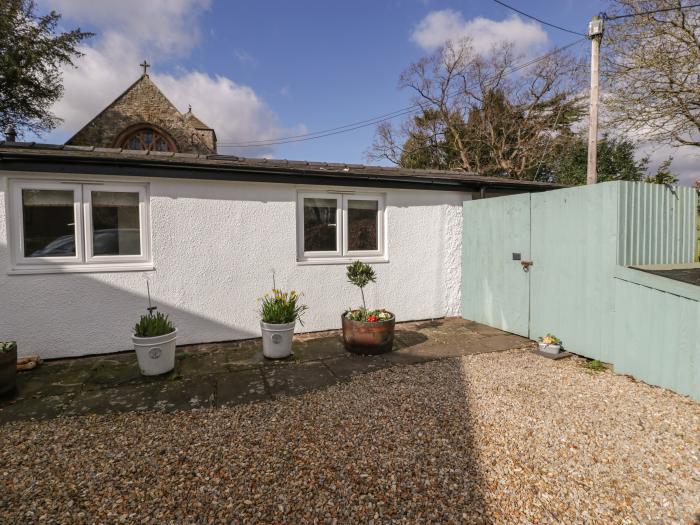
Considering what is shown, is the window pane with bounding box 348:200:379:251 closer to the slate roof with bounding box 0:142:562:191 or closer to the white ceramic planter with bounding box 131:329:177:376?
the slate roof with bounding box 0:142:562:191

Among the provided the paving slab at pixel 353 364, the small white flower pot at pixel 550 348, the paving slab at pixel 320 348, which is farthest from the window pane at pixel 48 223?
the small white flower pot at pixel 550 348

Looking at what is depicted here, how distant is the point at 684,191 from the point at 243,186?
5849 mm

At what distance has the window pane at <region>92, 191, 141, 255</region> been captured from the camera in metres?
4.65

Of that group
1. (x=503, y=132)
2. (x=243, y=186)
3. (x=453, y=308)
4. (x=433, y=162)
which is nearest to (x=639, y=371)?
(x=453, y=308)

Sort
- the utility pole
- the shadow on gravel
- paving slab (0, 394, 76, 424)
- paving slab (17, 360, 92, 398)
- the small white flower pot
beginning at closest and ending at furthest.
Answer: the shadow on gravel → paving slab (0, 394, 76, 424) → paving slab (17, 360, 92, 398) → the small white flower pot → the utility pole

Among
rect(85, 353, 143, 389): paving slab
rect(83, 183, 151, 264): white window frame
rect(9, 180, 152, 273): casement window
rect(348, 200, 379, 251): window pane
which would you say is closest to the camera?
rect(85, 353, 143, 389): paving slab

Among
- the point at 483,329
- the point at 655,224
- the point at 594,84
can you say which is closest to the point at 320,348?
the point at 483,329

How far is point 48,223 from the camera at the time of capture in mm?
4473

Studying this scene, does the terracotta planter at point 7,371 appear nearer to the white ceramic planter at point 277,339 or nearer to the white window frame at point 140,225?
the white window frame at point 140,225

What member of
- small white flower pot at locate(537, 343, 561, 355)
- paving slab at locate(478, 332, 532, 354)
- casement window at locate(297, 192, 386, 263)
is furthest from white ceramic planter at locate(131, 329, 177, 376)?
small white flower pot at locate(537, 343, 561, 355)

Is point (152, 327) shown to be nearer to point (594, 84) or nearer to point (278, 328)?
point (278, 328)

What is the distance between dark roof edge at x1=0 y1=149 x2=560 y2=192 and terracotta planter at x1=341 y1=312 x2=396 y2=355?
2.24 metres

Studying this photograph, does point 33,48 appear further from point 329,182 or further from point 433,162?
point 433,162

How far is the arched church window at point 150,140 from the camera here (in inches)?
815
